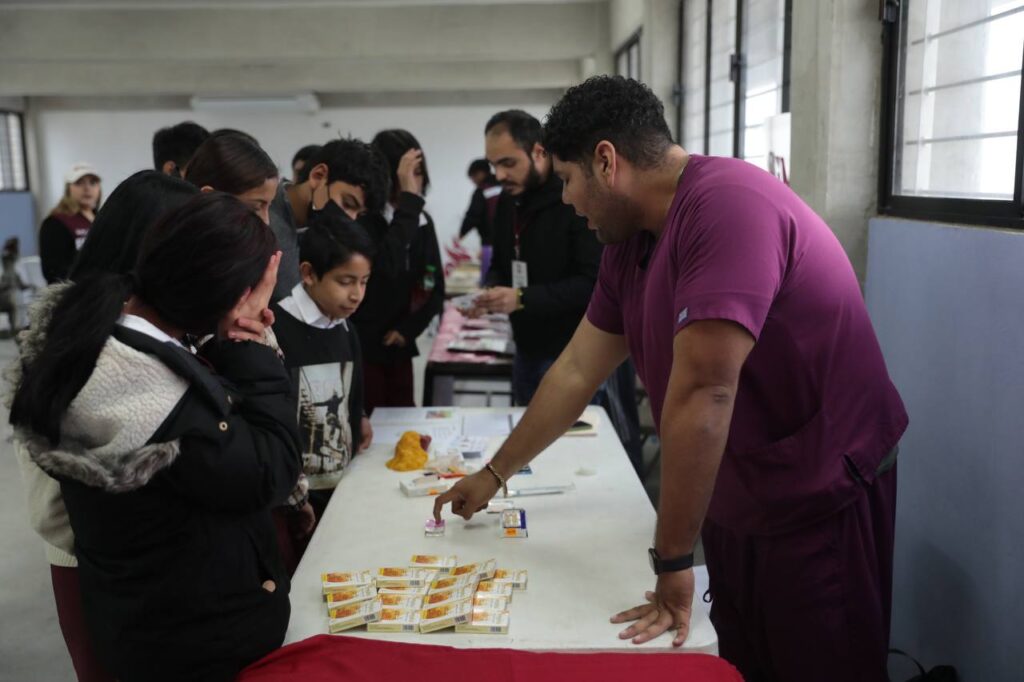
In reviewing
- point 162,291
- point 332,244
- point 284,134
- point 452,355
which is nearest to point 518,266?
point 452,355

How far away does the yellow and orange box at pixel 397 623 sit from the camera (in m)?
1.32

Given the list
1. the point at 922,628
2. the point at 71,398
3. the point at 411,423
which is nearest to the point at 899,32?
the point at 922,628

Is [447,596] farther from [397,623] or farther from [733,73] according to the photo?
[733,73]

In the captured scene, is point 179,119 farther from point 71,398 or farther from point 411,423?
point 71,398

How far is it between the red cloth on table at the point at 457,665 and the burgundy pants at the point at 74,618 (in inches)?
20.2

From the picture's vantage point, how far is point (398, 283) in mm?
3174

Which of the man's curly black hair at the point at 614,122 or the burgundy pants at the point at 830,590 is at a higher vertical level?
the man's curly black hair at the point at 614,122

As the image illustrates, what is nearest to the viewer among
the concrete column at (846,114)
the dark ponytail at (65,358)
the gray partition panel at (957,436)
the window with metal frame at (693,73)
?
the dark ponytail at (65,358)

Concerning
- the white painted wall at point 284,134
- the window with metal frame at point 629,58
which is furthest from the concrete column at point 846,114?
the white painted wall at point 284,134

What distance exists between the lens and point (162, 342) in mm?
1090

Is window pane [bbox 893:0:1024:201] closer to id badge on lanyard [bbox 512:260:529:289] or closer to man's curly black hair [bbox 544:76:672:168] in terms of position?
man's curly black hair [bbox 544:76:672:168]

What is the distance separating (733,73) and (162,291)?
11.0 feet

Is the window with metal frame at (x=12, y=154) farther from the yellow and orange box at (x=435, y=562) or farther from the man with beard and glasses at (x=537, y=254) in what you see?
the yellow and orange box at (x=435, y=562)

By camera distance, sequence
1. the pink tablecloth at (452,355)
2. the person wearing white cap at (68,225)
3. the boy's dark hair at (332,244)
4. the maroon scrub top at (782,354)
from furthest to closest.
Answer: the person wearing white cap at (68,225) < the pink tablecloth at (452,355) < the boy's dark hair at (332,244) < the maroon scrub top at (782,354)
